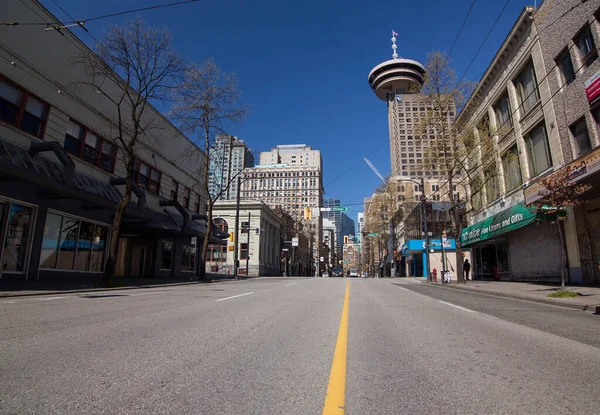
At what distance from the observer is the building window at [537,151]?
21.3 m

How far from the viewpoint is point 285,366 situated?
13.4 feet

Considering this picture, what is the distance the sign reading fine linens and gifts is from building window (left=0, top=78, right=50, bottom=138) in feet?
72.6

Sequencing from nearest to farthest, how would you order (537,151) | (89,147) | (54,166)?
(54,166) → (89,147) → (537,151)

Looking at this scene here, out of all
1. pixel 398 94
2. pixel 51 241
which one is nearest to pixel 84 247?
pixel 51 241

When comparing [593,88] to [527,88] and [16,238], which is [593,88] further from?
Answer: [16,238]

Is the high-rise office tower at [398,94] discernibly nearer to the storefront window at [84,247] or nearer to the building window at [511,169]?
the building window at [511,169]

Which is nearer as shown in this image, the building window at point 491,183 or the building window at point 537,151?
the building window at point 537,151

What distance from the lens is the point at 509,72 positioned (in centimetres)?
2506

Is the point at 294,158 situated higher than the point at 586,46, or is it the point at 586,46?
the point at 294,158

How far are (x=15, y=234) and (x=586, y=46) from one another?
1053 inches

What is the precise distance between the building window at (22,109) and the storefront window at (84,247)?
5.28m

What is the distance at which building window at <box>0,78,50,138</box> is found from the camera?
49.7 feet

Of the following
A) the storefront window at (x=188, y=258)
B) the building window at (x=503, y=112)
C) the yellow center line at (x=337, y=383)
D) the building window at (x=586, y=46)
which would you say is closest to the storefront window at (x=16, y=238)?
the yellow center line at (x=337, y=383)

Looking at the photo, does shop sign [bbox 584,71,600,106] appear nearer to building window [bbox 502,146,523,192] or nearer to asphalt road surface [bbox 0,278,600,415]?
building window [bbox 502,146,523,192]
